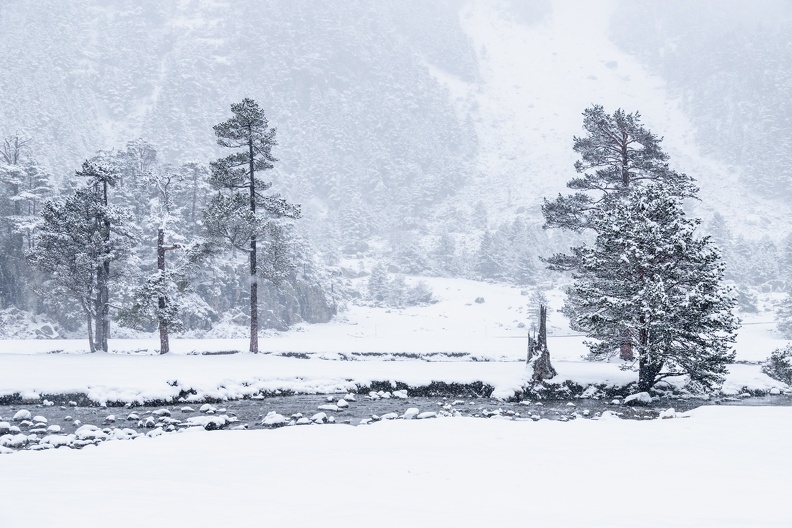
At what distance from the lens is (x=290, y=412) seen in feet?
57.8

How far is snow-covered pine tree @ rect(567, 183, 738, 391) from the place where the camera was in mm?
18047

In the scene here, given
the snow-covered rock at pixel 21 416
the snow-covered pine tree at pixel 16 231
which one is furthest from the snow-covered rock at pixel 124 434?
the snow-covered pine tree at pixel 16 231

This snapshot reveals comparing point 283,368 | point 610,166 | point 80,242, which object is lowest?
point 283,368

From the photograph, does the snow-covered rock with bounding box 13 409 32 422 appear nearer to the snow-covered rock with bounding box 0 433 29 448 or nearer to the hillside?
the snow-covered rock with bounding box 0 433 29 448

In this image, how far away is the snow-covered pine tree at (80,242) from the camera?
2617 cm

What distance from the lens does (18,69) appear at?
137875mm

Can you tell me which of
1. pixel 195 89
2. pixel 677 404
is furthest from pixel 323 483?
pixel 195 89

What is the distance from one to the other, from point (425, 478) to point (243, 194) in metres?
22.1

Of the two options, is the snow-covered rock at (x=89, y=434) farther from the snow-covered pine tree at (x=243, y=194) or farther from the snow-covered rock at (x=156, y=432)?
the snow-covered pine tree at (x=243, y=194)

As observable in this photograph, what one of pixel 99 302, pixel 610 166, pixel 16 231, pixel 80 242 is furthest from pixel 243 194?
pixel 16 231

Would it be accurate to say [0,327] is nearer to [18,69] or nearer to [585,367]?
[585,367]

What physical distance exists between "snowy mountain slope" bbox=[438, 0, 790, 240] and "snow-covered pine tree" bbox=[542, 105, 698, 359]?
91.2 m

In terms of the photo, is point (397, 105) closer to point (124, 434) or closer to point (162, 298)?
point (162, 298)

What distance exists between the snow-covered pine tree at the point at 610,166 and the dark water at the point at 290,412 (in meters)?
6.30
